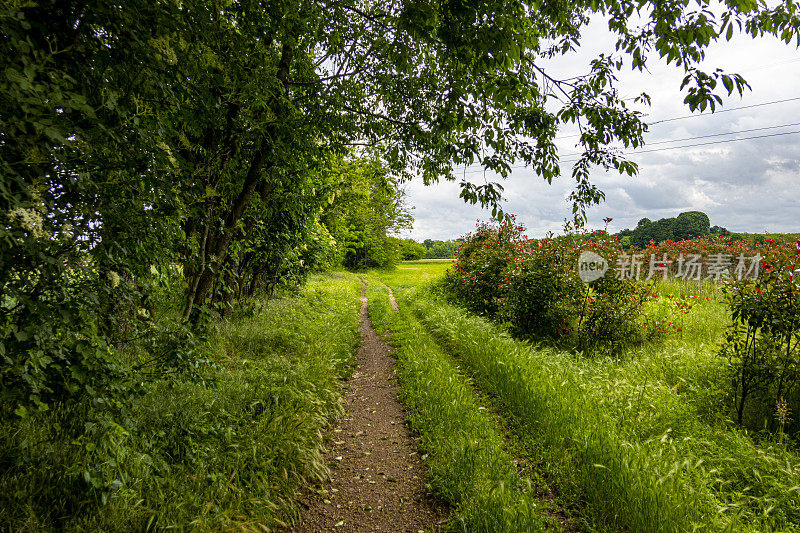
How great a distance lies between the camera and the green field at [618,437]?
2.97 m

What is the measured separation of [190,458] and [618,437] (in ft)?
14.0


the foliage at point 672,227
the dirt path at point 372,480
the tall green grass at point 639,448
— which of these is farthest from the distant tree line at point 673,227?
the dirt path at point 372,480

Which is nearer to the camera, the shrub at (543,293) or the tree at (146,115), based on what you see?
the tree at (146,115)

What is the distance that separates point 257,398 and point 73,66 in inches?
140

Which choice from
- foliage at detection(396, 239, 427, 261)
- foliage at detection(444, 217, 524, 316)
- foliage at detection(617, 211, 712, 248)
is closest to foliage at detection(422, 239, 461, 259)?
foliage at detection(396, 239, 427, 261)

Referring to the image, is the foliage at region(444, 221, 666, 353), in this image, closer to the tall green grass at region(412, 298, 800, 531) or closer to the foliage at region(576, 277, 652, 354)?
the foliage at region(576, 277, 652, 354)

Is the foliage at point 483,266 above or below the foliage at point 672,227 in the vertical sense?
below

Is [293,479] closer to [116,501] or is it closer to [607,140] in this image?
[116,501]

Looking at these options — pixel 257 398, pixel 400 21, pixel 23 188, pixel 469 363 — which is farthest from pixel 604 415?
pixel 23 188

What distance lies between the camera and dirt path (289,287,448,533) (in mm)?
3075

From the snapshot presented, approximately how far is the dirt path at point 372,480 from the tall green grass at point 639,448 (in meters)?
1.39

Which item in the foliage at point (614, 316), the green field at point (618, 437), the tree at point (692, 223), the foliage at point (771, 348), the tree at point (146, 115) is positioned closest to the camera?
the tree at point (146, 115)

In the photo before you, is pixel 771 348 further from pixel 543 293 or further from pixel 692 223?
pixel 692 223

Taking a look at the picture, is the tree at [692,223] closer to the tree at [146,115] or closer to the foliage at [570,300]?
the foliage at [570,300]
